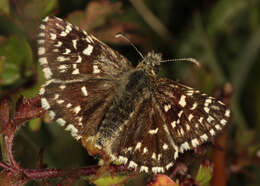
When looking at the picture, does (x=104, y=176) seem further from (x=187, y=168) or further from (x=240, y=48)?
(x=240, y=48)

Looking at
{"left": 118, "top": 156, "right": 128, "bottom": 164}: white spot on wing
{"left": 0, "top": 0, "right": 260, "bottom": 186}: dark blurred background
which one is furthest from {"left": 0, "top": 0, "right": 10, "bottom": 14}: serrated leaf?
{"left": 118, "top": 156, "right": 128, "bottom": 164}: white spot on wing

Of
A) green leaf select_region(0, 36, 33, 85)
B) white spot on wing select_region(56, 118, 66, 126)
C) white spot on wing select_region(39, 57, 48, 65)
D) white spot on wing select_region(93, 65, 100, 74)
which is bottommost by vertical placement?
white spot on wing select_region(56, 118, 66, 126)

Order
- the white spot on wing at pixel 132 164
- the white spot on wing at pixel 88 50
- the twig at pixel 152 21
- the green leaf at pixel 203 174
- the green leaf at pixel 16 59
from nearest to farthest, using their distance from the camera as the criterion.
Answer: the white spot on wing at pixel 132 164 < the green leaf at pixel 203 174 < the white spot on wing at pixel 88 50 < the green leaf at pixel 16 59 < the twig at pixel 152 21

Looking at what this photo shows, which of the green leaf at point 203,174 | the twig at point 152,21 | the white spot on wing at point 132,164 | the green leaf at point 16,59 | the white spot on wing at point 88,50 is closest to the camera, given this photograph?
the white spot on wing at point 132,164

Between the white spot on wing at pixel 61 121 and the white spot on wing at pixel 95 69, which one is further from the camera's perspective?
the white spot on wing at pixel 95 69

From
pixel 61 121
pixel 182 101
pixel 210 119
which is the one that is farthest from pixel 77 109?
pixel 210 119

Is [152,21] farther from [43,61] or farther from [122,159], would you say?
[122,159]

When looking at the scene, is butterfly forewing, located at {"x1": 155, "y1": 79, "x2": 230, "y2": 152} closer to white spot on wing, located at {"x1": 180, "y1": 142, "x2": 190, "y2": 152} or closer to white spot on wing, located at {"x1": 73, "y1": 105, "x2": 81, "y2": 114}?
white spot on wing, located at {"x1": 180, "y1": 142, "x2": 190, "y2": 152}

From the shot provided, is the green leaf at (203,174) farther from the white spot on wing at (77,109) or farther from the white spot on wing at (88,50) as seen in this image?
the white spot on wing at (88,50)

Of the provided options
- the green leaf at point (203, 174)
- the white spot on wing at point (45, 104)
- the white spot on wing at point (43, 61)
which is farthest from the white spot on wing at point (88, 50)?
the green leaf at point (203, 174)
